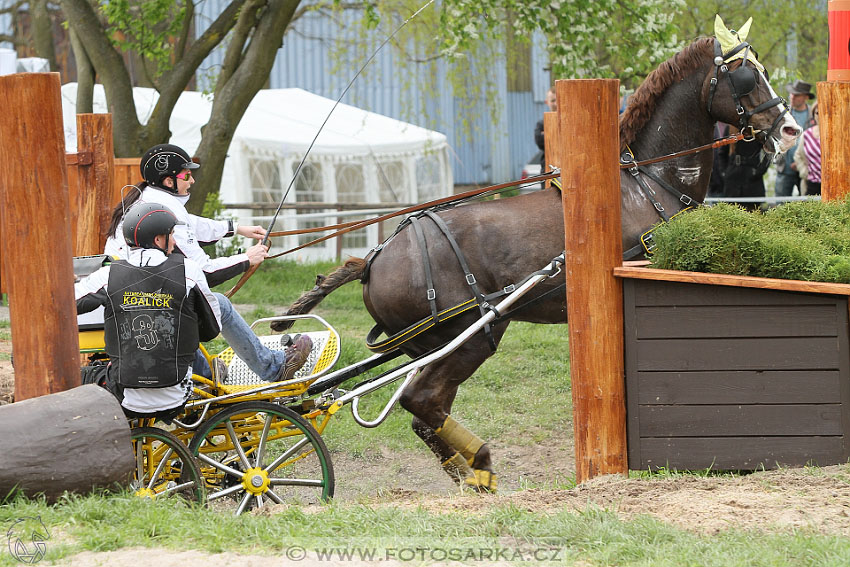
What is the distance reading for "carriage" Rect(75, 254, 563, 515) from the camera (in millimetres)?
4734

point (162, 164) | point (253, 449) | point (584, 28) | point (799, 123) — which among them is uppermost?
point (584, 28)

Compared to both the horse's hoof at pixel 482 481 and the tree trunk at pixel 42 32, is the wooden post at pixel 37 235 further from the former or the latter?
the tree trunk at pixel 42 32

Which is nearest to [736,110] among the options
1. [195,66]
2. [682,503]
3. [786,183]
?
[682,503]

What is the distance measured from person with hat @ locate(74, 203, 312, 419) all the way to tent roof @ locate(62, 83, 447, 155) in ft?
37.2

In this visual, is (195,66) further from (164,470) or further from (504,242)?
(164,470)

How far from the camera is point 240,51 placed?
11773 millimetres

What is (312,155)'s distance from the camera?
58.8ft

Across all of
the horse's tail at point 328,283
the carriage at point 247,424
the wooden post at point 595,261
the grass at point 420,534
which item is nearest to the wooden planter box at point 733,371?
the wooden post at point 595,261

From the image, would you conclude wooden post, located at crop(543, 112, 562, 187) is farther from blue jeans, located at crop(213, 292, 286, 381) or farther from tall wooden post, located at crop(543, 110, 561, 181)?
blue jeans, located at crop(213, 292, 286, 381)

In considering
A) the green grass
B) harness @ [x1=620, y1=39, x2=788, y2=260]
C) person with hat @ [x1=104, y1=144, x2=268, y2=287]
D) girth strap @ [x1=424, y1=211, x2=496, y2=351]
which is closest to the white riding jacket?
person with hat @ [x1=104, y1=144, x2=268, y2=287]

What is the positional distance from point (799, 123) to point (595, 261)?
773cm

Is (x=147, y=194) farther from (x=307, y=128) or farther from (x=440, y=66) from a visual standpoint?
(x=440, y=66)

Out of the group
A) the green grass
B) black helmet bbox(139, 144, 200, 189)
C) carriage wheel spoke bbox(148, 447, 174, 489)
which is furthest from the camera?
black helmet bbox(139, 144, 200, 189)

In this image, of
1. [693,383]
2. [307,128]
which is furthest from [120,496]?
[307,128]
